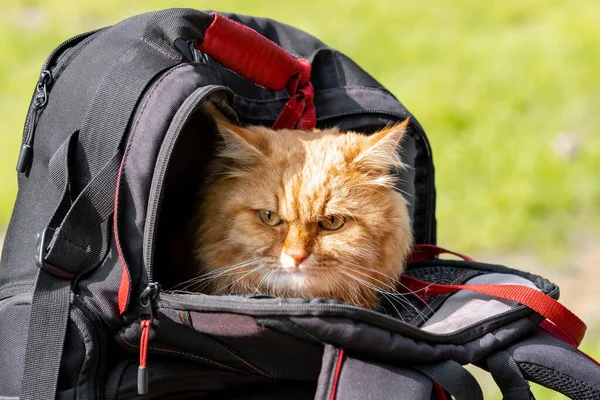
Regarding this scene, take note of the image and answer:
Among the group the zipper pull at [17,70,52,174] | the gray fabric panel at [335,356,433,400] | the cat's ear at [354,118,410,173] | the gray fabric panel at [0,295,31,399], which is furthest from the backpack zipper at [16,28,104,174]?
the gray fabric panel at [335,356,433,400]

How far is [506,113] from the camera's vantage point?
4.11 metres

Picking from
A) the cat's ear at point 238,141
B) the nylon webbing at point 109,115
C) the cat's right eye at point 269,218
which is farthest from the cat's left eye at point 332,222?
the nylon webbing at point 109,115

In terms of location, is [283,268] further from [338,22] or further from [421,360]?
[338,22]

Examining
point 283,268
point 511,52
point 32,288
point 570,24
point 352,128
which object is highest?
A: point 570,24

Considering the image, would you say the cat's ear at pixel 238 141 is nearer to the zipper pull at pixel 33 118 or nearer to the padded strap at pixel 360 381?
the zipper pull at pixel 33 118

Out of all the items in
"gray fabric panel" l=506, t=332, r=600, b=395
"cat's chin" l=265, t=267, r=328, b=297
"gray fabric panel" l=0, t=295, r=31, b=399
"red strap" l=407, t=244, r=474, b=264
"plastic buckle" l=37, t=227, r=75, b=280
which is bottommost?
"gray fabric panel" l=0, t=295, r=31, b=399

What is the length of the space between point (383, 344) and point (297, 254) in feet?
1.18

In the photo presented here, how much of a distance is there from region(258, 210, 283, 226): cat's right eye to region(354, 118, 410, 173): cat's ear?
0.24m

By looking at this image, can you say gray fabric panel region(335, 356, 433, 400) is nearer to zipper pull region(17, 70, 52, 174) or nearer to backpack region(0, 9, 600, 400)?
backpack region(0, 9, 600, 400)

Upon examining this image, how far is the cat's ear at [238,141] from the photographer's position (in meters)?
1.73

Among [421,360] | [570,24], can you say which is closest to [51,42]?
[570,24]

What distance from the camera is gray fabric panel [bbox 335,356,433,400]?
138 cm

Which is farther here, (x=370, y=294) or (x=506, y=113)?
(x=506, y=113)

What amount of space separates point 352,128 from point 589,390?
910 millimetres
